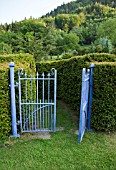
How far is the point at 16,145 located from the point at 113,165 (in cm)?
180

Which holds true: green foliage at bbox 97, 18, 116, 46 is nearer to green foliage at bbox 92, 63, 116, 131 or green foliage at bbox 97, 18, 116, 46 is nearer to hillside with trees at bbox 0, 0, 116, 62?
hillside with trees at bbox 0, 0, 116, 62

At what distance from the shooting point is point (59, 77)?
687cm

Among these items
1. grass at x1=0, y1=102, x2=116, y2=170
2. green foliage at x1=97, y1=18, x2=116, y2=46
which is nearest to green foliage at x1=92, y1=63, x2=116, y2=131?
grass at x1=0, y1=102, x2=116, y2=170

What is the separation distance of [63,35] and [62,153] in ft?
123

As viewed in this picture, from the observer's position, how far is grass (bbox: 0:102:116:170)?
2730 mm

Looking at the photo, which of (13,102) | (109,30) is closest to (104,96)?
(13,102)

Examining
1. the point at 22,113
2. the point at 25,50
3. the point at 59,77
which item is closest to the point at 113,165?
the point at 22,113

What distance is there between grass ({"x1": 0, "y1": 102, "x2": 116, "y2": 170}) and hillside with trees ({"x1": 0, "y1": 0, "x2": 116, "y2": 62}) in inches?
451

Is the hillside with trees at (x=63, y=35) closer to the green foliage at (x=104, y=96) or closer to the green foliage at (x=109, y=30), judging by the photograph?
the green foliage at (x=109, y=30)

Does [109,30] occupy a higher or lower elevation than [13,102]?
higher

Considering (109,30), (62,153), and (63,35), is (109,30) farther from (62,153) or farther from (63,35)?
(62,153)

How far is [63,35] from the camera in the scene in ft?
126

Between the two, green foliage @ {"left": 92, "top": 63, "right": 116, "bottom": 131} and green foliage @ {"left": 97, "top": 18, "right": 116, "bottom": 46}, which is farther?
green foliage @ {"left": 97, "top": 18, "right": 116, "bottom": 46}

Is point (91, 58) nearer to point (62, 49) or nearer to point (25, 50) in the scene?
point (25, 50)
